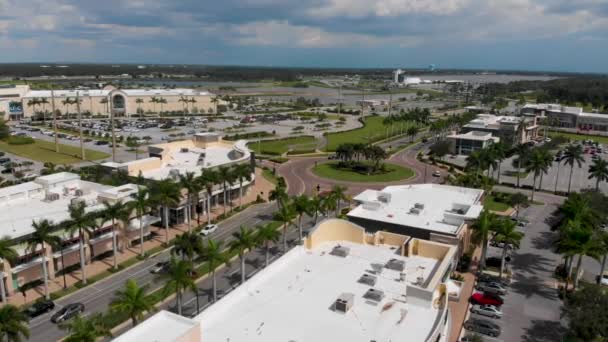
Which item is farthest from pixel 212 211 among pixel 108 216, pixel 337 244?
pixel 337 244

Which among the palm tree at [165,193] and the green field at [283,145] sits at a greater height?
the palm tree at [165,193]

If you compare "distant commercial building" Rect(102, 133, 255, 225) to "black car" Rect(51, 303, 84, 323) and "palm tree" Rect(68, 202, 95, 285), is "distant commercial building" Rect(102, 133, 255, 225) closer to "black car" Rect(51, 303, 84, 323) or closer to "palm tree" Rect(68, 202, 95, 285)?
"palm tree" Rect(68, 202, 95, 285)

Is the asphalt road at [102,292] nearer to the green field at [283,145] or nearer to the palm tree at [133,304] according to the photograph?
the palm tree at [133,304]

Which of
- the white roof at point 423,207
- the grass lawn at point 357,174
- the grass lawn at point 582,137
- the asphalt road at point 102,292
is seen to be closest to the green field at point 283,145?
the grass lawn at point 357,174

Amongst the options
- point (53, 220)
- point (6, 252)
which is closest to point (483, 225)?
point (6, 252)

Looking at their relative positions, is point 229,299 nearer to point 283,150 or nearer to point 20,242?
point 20,242

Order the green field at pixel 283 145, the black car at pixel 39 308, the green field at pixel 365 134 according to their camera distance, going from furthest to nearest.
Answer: the green field at pixel 365 134 → the green field at pixel 283 145 → the black car at pixel 39 308

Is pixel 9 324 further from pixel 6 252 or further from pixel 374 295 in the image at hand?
pixel 374 295
